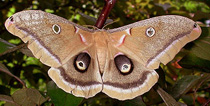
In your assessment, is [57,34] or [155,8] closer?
[57,34]

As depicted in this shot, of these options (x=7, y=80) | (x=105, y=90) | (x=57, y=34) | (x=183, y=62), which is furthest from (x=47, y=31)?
(x=7, y=80)

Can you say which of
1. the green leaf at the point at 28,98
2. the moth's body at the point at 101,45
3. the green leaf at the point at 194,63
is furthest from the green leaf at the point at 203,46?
the green leaf at the point at 28,98

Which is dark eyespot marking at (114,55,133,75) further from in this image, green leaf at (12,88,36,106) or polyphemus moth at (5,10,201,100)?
green leaf at (12,88,36,106)

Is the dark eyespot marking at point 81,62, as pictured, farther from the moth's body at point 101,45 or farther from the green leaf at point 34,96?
the green leaf at point 34,96

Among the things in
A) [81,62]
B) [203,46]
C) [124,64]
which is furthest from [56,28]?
[203,46]

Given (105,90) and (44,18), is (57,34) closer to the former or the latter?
(44,18)

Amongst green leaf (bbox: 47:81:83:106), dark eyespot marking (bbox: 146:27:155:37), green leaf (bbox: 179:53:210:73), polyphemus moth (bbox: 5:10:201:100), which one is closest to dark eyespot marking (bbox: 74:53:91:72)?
polyphemus moth (bbox: 5:10:201:100)

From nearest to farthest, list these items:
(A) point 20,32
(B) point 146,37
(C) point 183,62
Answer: (A) point 20,32 → (B) point 146,37 → (C) point 183,62

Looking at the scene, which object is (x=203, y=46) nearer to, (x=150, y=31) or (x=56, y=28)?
(x=150, y=31)
